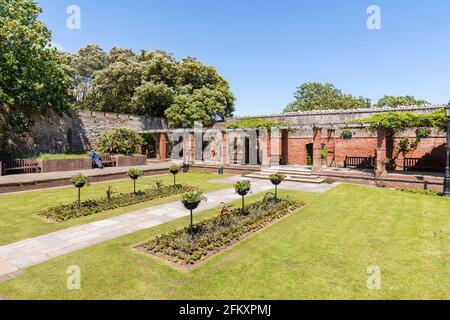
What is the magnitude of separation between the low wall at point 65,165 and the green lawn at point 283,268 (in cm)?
1421

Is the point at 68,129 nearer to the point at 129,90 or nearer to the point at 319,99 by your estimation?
the point at 129,90

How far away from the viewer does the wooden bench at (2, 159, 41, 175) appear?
16842mm

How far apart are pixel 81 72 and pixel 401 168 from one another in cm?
4149

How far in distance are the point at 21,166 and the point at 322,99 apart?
4420 centimetres

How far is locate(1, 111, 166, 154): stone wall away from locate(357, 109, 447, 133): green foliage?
81.2ft

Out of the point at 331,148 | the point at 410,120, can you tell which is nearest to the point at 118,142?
the point at 331,148

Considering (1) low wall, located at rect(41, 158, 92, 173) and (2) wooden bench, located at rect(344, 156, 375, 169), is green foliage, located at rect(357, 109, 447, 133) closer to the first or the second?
(2) wooden bench, located at rect(344, 156, 375, 169)

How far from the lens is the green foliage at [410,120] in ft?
45.6

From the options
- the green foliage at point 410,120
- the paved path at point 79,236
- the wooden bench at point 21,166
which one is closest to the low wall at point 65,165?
the wooden bench at point 21,166

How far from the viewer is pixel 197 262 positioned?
600 centimetres

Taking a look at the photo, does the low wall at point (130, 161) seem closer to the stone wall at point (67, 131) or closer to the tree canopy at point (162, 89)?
the stone wall at point (67, 131)

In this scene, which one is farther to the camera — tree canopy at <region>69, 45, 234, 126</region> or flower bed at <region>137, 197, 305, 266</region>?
tree canopy at <region>69, 45, 234, 126</region>

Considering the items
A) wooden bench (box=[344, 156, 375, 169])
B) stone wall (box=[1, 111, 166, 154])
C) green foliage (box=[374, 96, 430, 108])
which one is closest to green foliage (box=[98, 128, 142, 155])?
stone wall (box=[1, 111, 166, 154])

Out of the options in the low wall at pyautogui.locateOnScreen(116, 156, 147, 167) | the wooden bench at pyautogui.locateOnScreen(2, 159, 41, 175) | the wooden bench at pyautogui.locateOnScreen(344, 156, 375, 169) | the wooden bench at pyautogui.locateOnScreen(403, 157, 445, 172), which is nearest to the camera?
the wooden bench at pyautogui.locateOnScreen(2, 159, 41, 175)
